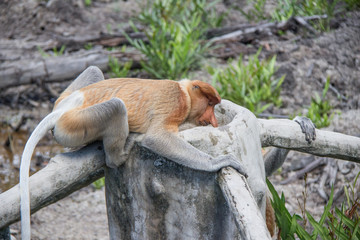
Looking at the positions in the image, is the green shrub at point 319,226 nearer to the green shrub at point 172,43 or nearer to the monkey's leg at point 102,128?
the monkey's leg at point 102,128

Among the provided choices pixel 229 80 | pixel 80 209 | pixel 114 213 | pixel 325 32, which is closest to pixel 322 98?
pixel 229 80

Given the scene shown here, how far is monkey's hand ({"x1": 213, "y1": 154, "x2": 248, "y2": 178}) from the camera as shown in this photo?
2363 mm

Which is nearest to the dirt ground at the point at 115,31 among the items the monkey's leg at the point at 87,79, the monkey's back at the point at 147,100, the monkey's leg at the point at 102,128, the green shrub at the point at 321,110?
the green shrub at the point at 321,110

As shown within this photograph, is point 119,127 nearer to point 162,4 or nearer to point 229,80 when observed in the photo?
point 229,80

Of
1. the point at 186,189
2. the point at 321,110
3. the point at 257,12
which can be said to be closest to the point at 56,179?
the point at 186,189

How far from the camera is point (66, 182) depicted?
242cm

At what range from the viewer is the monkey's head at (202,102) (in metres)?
2.65

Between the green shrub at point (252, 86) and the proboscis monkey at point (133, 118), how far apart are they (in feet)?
8.61

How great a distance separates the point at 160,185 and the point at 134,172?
0.16 meters

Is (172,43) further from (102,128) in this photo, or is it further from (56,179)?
(56,179)

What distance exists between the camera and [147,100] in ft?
8.71

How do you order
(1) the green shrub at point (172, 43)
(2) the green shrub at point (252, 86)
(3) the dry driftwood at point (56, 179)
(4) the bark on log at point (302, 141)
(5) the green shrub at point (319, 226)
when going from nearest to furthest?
1. (3) the dry driftwood at point (56, 179)
2. (5) the green shrub at point (319, 226)
3. (4) the bark on log at point (302, 141)
4. (2) the green shrub at point (252, 86)
5. (1) the green shrub at point (172, 43)

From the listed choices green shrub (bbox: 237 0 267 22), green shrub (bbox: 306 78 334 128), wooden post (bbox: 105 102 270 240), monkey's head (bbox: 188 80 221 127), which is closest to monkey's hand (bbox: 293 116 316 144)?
wooden post (bbox: 105 102 270 240)

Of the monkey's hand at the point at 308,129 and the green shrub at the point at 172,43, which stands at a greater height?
the monkey's hand at the point at 308,129
